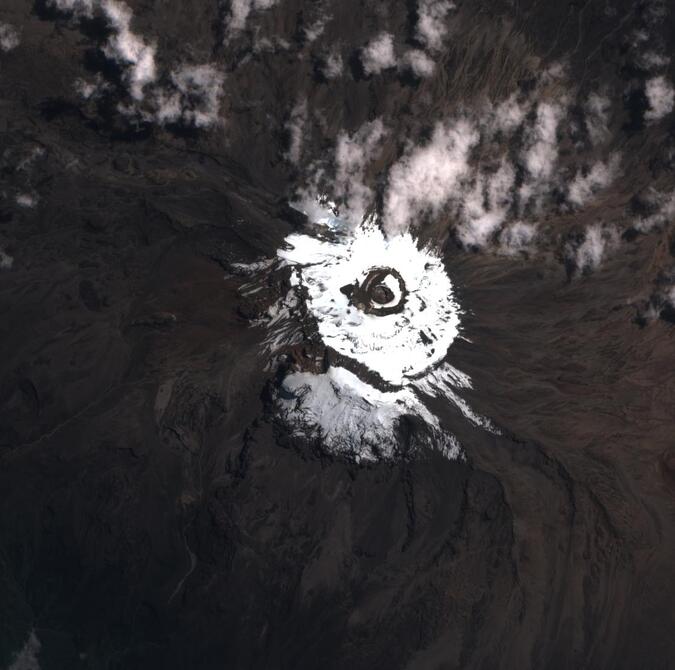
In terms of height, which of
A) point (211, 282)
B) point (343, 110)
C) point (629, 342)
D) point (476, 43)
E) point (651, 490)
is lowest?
point (651, 490)

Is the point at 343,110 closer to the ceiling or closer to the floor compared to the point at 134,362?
closer to the ceiling

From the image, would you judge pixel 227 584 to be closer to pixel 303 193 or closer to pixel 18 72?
pixel 303 193

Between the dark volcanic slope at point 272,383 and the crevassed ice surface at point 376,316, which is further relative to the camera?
the crevassed ice surface at point 376,316

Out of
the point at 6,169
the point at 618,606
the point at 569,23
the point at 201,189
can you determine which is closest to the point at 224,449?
the point at 201,189

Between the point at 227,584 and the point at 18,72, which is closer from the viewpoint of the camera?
the point at 227,584
